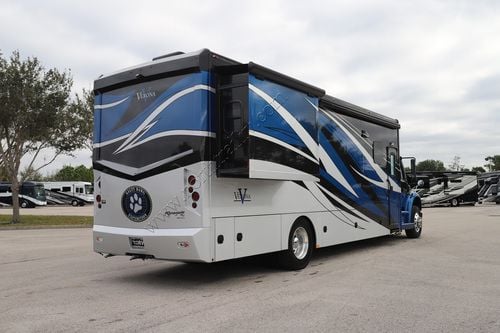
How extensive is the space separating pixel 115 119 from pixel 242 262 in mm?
3690

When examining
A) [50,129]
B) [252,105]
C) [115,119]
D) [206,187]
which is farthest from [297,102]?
[50,129]

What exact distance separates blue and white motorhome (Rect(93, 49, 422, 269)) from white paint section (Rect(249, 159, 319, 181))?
0.05ft

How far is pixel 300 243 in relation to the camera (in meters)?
8.82

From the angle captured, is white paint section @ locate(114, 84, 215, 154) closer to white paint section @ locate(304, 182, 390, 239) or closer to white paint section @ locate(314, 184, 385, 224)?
white paint section @ locate(304, 182, 390, 239)

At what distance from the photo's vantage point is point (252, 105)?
7.01 m

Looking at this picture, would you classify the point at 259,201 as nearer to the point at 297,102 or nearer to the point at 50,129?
the point at 297,102

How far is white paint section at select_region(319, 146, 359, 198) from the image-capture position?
9430mm

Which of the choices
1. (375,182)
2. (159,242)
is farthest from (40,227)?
(159,242)

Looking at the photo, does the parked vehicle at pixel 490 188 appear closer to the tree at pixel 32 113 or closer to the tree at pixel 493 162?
the tree at pixel 32 113

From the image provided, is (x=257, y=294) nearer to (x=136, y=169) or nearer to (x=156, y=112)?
(x=136, y=169)

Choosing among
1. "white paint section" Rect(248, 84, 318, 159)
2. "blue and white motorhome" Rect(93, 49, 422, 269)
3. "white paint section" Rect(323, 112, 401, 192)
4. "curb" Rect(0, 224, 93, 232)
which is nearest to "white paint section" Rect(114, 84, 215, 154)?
"blue and white motorhome" Rect(93, 49, 422, 269)

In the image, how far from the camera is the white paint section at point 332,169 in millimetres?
9430

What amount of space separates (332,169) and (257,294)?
12.5 feet

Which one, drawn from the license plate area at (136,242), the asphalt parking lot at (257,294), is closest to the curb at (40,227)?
the asphalt parking lot at (257,294)
